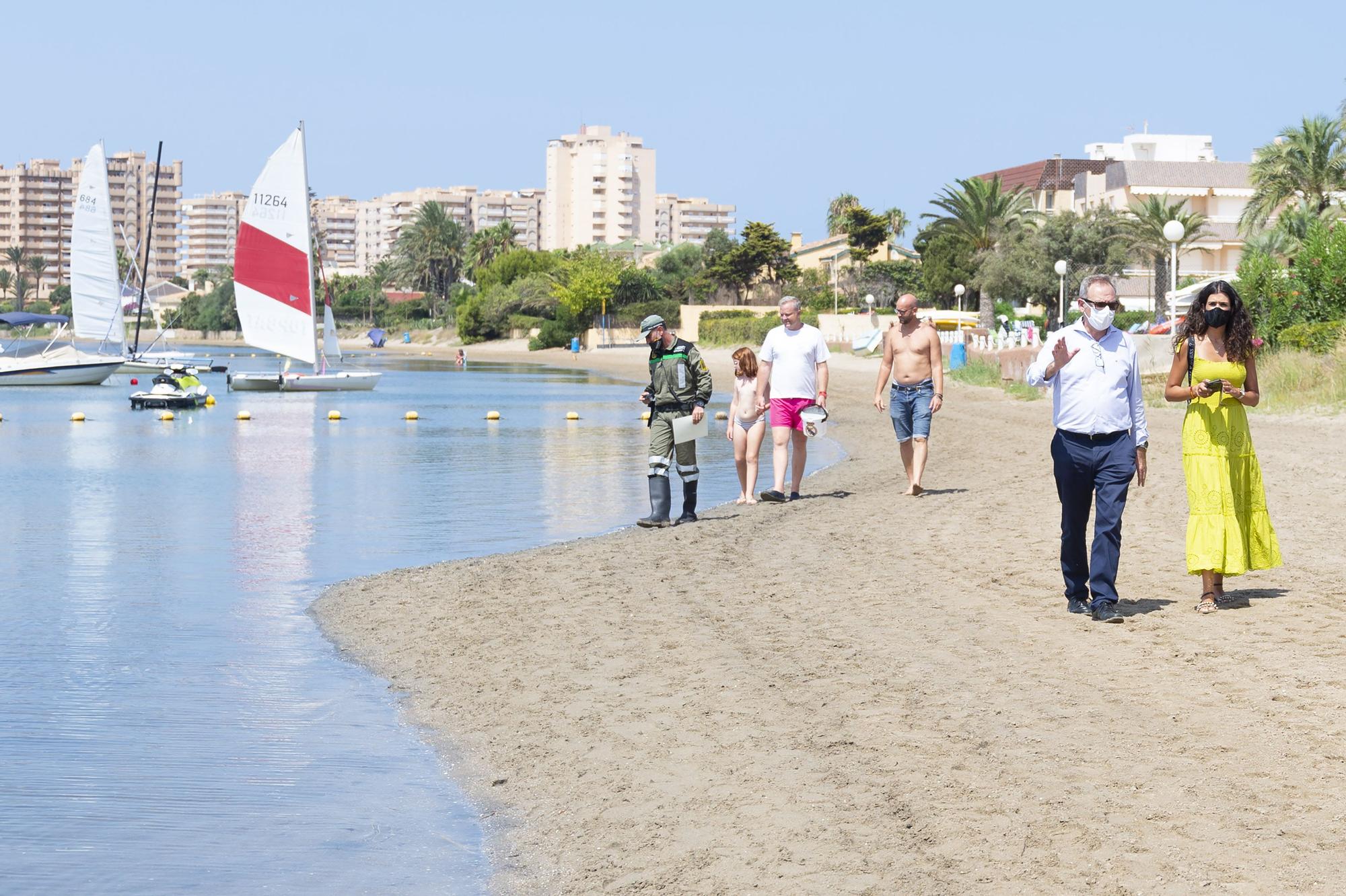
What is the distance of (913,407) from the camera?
13602mm

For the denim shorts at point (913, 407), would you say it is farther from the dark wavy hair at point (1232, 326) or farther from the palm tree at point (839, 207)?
the palm tree at point (839, 207)

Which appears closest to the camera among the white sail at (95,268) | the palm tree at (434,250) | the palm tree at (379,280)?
the white sail at (95,268)

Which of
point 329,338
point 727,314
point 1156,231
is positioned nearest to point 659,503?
point 329,338

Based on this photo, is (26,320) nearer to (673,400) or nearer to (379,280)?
(673,400)

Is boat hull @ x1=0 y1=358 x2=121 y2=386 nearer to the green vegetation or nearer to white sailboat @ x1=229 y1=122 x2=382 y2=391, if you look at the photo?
white sailboat @ x1=229 y1=122 x2=382 y2=391

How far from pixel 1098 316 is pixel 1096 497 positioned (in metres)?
0.94

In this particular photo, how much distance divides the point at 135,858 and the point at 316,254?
56.2m

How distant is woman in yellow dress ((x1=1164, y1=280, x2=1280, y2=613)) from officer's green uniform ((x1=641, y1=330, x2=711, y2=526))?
4.83m

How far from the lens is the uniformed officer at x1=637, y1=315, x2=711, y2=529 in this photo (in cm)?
1238

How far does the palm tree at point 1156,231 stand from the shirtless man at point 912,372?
170ft

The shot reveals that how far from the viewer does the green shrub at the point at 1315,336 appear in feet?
87.6

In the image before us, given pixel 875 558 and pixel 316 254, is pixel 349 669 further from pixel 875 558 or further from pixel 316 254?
pixel 316 254

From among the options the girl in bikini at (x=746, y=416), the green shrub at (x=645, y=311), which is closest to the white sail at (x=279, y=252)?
the girl in bikini at (x=746, y=416)

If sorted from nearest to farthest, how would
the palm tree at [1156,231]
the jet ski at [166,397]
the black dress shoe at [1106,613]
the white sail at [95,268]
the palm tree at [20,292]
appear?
the black dress shoe at [1106,613], the jet ski at [166,397], the white sail at [95,268], the palm tree at [1156,231], the palm tree at [20,292]
